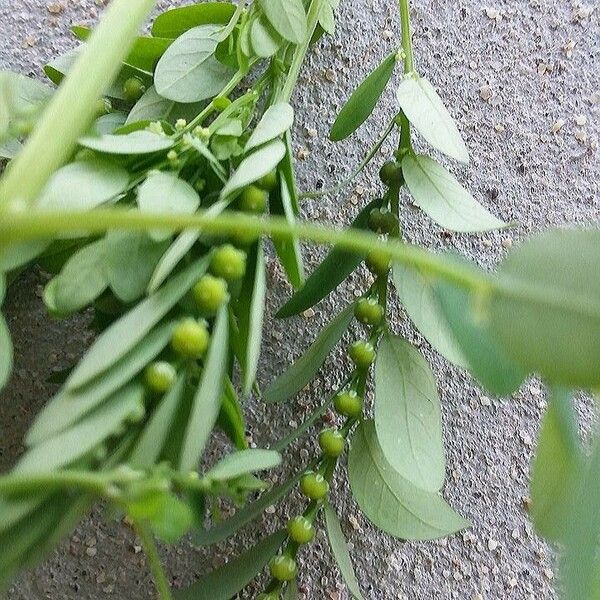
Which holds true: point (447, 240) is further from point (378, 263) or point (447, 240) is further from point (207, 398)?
point (207, 398)

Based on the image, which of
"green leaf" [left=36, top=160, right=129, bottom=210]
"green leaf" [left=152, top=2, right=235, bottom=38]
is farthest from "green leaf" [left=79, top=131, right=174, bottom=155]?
"green leaf" [left=152, top=2, right=235, bottom=38]

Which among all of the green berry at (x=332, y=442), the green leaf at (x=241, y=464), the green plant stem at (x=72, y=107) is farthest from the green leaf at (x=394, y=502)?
the green plant stem at (x=72, y=107)

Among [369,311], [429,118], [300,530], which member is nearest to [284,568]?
[300,530]

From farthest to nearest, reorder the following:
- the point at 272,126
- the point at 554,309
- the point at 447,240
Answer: the point at 447,240 < the point at 272,126 < the point at 554,309

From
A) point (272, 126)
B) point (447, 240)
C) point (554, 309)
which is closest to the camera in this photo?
point (554, 309)

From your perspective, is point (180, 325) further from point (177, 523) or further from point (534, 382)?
point (534, 382)

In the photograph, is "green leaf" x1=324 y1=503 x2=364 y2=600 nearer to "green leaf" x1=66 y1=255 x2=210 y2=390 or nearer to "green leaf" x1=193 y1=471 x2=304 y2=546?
"green leaf" x1=193 y1=471 x2=304 y2=546

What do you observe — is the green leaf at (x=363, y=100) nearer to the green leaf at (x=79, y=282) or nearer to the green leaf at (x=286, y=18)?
the green leaf at (x=286, y=18)
